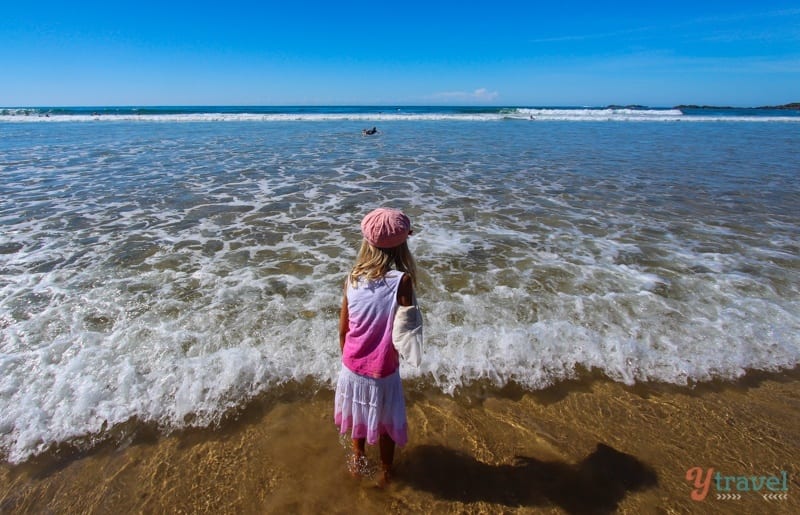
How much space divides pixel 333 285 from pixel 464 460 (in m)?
3.30

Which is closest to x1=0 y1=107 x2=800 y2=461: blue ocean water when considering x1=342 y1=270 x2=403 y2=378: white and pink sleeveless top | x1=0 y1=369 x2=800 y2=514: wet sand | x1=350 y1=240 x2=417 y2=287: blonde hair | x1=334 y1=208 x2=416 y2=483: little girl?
x1=0 y1=369 x2=800 y2=514: wet sand

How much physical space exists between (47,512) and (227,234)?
561 cm

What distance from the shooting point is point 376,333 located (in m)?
2.57

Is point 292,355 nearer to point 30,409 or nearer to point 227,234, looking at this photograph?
point 30,409

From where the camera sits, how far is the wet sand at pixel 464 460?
110 inches

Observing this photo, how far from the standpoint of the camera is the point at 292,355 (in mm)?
4250

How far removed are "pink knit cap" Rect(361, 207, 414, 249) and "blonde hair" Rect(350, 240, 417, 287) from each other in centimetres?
6

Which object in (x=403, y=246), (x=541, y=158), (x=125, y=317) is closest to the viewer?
(x=403, y=246)

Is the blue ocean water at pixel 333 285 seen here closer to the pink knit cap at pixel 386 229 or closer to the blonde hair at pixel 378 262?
the blonde hair at pixel 378 262

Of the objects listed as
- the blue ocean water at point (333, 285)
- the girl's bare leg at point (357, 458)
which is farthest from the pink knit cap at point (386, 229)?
the blue ocean water at point (333, 285)

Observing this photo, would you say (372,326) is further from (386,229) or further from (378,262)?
(386,229)

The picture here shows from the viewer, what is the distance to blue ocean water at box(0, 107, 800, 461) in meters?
3.96

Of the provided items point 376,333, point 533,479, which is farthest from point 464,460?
point 376,333

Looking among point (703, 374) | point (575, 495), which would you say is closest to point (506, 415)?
point (575, 495)
